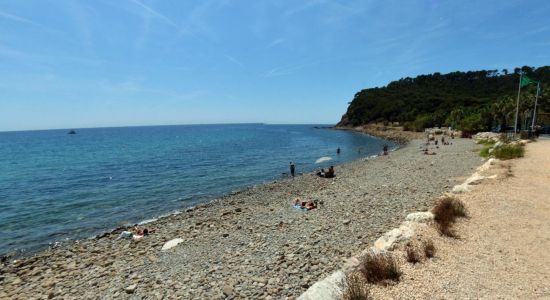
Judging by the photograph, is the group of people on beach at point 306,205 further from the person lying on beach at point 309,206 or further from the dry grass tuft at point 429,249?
the dry grass tuft at point 429,249

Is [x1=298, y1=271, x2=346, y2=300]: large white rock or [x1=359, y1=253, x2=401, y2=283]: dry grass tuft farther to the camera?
[x1=359, y1=253, x2=401, y2=283]: dry grass tuft

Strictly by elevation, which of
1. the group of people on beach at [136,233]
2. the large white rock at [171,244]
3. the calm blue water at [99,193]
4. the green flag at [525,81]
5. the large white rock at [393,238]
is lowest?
the calm blue water at [99,193]

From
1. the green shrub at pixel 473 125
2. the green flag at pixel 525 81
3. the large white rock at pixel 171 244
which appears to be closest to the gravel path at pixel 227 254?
the large white rock at pixel 171 244

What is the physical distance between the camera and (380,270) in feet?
20.8

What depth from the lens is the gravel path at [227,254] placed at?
7.94 metres

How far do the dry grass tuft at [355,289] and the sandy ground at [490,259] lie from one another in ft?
0.89

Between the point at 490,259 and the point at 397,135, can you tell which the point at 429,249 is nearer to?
the point at 490,259

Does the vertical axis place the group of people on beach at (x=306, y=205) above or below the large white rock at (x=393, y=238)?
below

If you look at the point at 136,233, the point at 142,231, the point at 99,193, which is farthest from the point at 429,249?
the point at 99,193

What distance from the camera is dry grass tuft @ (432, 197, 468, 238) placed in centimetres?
858

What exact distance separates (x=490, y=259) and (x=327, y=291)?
14.2 ft

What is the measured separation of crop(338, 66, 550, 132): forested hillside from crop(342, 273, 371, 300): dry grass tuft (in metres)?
57.8

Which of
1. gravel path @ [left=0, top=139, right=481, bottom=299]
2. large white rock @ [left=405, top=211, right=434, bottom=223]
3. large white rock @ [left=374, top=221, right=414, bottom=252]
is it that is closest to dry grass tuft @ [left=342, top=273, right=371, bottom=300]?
gravel path @ [left=0, top=139, right=481, bottom=299]

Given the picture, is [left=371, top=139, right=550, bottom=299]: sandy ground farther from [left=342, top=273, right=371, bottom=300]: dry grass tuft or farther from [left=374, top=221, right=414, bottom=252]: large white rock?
[left=374, top=221, right=414, bottom=252]: large white rock
